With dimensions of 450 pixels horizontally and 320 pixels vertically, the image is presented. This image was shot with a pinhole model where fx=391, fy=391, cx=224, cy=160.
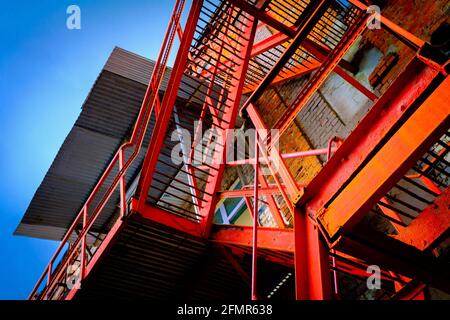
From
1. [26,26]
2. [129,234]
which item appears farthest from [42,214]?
[26,26]

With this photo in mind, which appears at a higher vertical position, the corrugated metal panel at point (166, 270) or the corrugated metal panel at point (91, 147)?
the corrugated metal panel at point (91, 147)

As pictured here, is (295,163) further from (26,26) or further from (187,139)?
(26,26)

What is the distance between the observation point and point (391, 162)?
251cm

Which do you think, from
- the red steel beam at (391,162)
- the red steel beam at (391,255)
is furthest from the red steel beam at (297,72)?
the red steel beam at (391,162)

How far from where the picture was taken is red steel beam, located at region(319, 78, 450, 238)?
233cm

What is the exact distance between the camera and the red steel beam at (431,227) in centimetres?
333

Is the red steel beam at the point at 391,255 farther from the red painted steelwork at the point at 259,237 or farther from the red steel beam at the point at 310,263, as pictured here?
the red painted steelwork at the point at 259,237

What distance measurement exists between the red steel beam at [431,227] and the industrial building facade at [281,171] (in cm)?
1

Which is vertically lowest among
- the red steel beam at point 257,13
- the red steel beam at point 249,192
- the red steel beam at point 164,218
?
the red steel beam at point 164,218

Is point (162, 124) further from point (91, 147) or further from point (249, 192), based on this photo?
point (91, 147)

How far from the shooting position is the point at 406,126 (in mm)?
2496

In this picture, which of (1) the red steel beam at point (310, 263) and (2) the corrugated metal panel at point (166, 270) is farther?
(2) the corrugated metal panel at point (166, 270)

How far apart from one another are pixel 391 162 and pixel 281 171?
1.05m

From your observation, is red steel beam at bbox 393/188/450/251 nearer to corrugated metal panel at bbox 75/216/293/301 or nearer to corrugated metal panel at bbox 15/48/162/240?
corrugated metal panel at bbox 75/216/293/301
